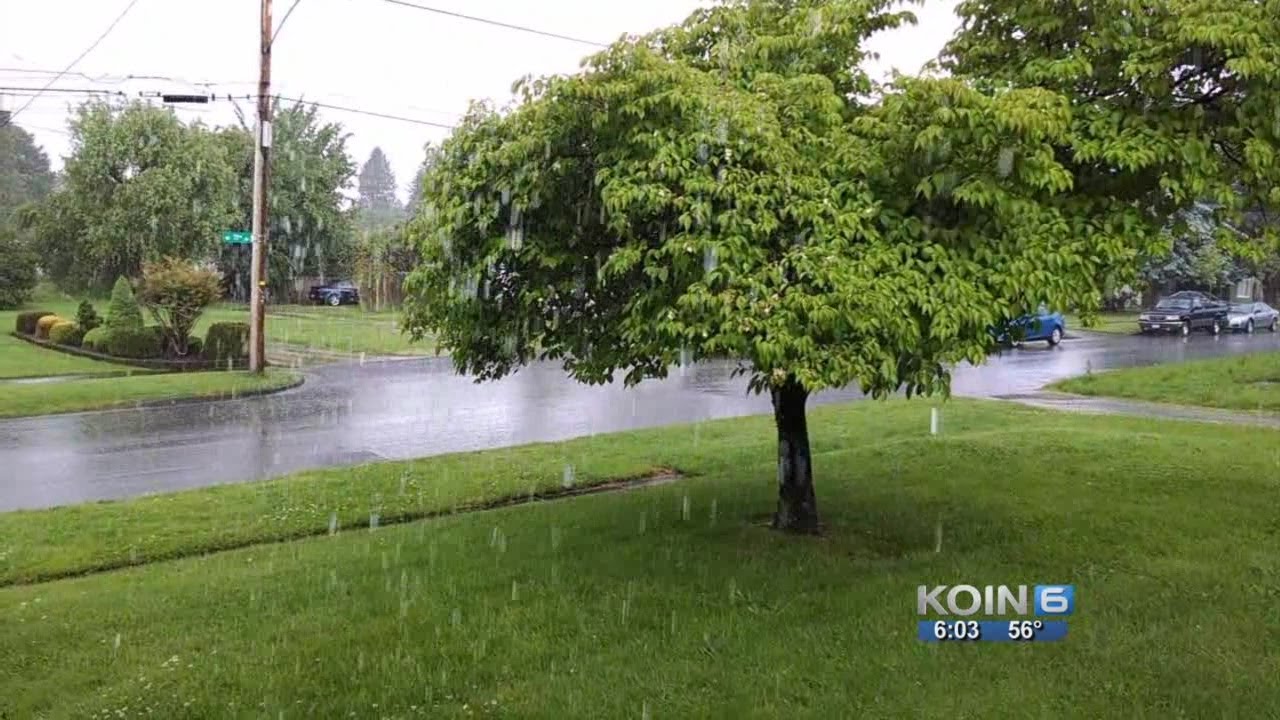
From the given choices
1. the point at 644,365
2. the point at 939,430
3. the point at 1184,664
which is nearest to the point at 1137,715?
the point at 1184,664

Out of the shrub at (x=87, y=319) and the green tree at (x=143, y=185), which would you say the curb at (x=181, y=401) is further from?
the green tree at (x=143, y=185)

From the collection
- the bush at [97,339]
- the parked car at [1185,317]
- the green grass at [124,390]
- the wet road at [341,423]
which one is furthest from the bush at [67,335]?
the parked car at [1185,317]

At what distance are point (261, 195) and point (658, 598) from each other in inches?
676

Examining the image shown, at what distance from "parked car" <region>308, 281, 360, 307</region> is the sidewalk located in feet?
118

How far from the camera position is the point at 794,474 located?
7277 millimetres

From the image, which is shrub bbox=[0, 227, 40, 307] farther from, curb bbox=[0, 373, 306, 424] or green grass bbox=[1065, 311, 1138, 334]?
green grass bbox=[1065, 311, 1138, 334]

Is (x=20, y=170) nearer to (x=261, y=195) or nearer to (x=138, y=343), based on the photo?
(x=138, y=343)

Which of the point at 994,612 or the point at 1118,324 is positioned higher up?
the point at 1118,324

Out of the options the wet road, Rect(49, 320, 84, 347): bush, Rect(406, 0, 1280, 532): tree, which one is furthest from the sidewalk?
Rect(49, 320, 84, 347): bush

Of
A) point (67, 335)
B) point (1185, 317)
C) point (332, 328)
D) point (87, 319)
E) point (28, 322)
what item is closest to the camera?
point (67, 335)

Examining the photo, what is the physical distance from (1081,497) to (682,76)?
5.47m

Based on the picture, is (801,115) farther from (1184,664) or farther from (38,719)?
(38,719)

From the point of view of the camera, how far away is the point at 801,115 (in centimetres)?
566

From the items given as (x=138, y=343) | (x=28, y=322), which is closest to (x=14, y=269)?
(x=28, y=322)
